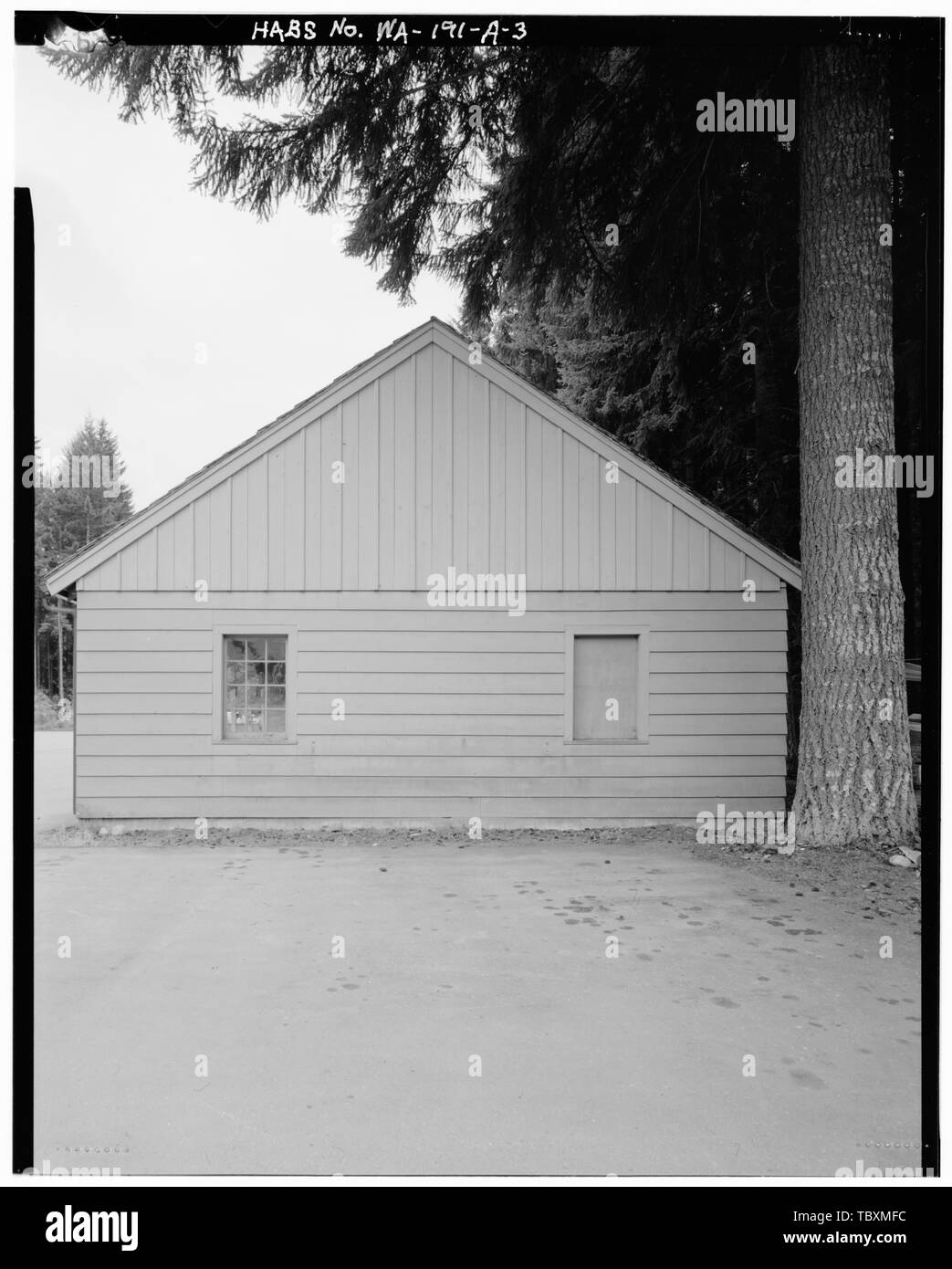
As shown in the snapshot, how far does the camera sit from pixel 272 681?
8.12 metres

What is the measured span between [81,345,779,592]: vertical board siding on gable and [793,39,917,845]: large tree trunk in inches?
78.0

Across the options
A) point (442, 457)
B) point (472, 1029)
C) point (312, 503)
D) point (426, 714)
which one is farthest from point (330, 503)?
point (472, 1029)

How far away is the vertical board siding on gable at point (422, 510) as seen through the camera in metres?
7.93

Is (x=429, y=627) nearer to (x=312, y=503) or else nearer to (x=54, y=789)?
(x=312, y=503)

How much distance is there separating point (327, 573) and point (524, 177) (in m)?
4.20

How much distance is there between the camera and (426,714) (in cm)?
805

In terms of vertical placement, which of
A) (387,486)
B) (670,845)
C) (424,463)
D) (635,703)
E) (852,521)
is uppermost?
(424,463)

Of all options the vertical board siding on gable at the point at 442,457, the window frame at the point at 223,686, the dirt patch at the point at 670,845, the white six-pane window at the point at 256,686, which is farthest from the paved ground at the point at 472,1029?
the vertical board siding on gable at the point at 442,457

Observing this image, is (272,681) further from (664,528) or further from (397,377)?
(664,528)

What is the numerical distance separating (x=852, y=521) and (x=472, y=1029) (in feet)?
Answer: 16.6

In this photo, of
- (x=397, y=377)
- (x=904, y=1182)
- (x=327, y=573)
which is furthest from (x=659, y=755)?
(x=904, y=1182)

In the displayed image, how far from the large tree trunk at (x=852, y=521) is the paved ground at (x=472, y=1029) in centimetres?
125

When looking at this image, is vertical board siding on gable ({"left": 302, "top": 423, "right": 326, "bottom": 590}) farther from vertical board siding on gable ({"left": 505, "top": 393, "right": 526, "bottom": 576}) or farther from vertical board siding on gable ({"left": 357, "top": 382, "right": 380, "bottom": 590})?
vertical board siding on gable ({"left": 505, "top": 393, "right": 526, "bottom": 576})

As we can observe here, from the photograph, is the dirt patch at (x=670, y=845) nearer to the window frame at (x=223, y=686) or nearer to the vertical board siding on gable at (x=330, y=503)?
the window frame at (x=223, y=686)
